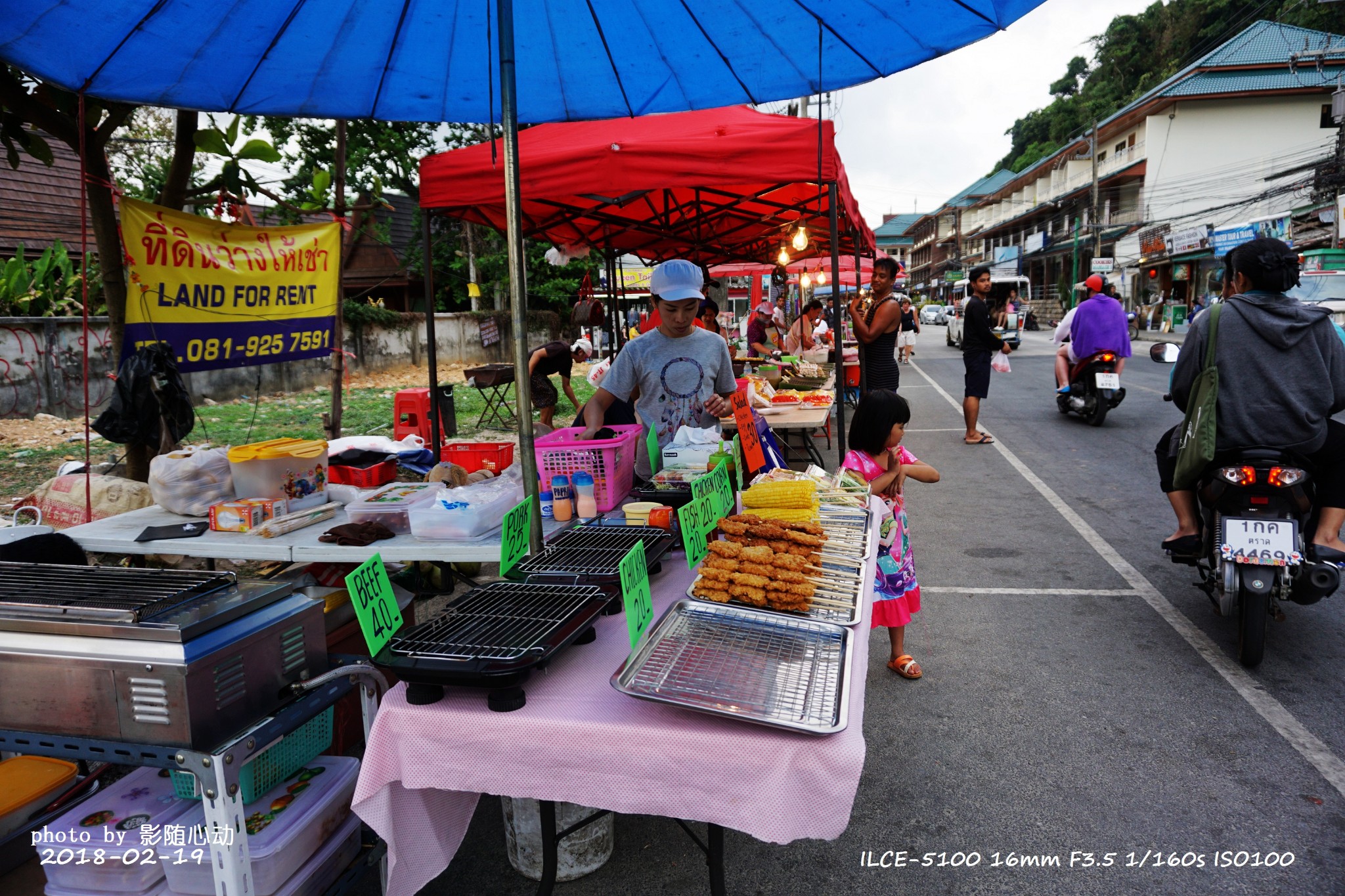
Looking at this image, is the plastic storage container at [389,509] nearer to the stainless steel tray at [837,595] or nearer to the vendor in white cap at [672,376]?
the vendor in white cap at [672,376]

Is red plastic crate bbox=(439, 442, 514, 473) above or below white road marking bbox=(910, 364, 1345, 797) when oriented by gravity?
above

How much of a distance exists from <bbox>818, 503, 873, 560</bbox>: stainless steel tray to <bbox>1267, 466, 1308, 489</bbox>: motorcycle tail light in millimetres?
2199

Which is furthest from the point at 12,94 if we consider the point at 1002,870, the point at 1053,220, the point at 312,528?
the point at 1053,220

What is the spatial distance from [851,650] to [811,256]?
48.0 ft

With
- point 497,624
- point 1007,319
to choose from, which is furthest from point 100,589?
point 1007,319

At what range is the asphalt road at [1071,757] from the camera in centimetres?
247

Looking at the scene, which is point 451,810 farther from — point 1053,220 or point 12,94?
point 1053,220

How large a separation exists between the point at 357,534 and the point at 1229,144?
4889cm

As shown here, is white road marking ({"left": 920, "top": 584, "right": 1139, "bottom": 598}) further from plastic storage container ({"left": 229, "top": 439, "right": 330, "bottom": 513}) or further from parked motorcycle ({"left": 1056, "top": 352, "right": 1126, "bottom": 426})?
parked motorcycle ({"left": 1056, "top": 352, "right": 1126, "bottom": 426})

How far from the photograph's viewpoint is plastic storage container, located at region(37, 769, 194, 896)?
6.41ft

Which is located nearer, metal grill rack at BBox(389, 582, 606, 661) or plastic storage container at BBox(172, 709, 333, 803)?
metal grill rack at BBox(389, 582, 606, 661)

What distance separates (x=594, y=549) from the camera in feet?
8.69

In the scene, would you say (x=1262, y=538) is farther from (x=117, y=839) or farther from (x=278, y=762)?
(x=117, y=839)

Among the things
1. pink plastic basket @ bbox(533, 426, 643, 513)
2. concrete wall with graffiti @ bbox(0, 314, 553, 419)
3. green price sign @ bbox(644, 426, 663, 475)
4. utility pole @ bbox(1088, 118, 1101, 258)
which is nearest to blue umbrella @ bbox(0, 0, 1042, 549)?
pink plastic basket @ bbox(533, 426, 643, 513)
